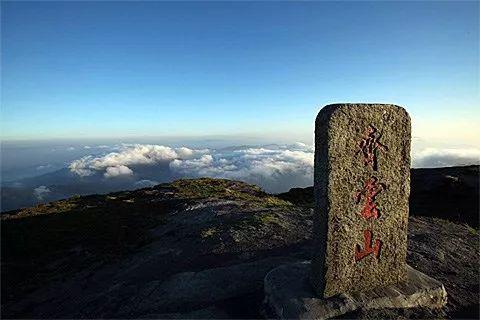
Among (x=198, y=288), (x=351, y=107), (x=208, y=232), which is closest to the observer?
(x=351, y=107)

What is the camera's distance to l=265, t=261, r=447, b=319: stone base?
707 centimetres

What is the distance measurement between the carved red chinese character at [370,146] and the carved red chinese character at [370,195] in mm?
344

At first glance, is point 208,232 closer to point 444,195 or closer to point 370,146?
point 370,146

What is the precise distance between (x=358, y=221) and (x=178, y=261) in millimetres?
6393

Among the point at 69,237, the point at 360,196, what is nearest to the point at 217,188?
the point at 69,237

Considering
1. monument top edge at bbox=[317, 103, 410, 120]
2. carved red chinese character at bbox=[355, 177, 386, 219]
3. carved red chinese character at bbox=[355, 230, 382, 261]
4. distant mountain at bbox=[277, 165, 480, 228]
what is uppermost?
monument top edge at bbox=[317, 103, 410, 120]

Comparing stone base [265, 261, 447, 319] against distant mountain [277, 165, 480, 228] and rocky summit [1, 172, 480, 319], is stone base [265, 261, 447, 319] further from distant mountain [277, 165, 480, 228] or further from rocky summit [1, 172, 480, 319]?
distant mountain [277, 165, 480, 228]

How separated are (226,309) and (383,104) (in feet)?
18.7

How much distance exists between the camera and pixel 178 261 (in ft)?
37.7

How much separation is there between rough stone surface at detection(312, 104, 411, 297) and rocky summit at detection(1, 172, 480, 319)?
3.17 feet

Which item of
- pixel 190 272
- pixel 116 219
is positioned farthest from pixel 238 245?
pixel 116 219

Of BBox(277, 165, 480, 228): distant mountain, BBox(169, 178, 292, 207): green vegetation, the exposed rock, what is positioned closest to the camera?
the exposed rock

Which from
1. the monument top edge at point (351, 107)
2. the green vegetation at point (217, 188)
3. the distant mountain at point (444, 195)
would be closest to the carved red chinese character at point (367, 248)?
the monument top edge at point (351, 107)

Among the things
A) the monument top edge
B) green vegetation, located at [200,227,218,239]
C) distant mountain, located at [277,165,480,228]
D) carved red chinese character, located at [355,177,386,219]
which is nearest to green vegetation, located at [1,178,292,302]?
green vegetation, located at [200,227,218,239]
